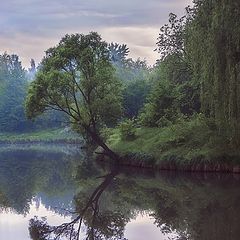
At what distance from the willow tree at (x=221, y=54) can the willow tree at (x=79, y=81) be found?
10.2 m

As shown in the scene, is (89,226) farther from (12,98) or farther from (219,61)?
(12,98)

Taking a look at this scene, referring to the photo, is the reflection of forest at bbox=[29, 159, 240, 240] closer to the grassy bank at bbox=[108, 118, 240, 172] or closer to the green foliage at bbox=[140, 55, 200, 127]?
the grassy bank at bbox=[108, 118, 240, 172]

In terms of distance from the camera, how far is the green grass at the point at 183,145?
2586 centimetres

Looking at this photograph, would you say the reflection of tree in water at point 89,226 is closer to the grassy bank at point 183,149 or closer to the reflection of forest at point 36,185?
the reflection of forest at point 36,185

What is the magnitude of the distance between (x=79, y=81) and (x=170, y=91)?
731cm

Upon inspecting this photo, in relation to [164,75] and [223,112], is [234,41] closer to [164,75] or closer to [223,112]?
[223,112]

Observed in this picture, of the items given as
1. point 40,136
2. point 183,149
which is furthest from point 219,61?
point 40,136

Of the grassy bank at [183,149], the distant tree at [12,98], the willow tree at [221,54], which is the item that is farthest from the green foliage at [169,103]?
the distant tree at [12,98]

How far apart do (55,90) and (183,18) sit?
49.6 ft

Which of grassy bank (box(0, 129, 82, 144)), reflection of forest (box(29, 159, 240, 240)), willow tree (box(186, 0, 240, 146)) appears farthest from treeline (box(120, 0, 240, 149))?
grassy bank (box(0, 129, 82, 144))

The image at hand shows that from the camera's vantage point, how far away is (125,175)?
27.1 meters

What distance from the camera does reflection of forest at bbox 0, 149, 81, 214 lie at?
63.3 ft

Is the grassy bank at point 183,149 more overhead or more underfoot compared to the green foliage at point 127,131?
more underfoot

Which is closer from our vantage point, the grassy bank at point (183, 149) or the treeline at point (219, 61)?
the treeline at point (219, 61)
